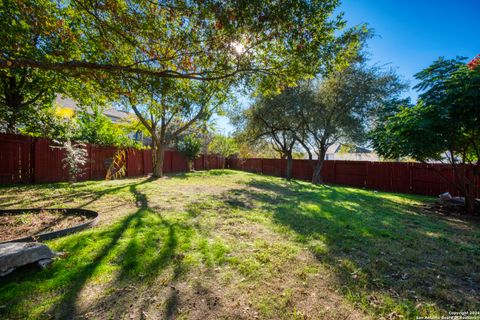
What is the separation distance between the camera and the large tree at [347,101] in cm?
1116

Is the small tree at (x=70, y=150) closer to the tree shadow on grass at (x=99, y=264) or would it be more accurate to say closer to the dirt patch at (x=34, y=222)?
the dirt patch at (x=34, y=222)

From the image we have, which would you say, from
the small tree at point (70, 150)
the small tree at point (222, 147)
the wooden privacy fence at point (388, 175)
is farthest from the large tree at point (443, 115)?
the small tree at point (222, 147)

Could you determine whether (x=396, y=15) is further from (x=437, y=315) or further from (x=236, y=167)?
(x=236, y=167)

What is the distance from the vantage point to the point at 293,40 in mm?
4656

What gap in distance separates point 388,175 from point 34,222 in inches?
569

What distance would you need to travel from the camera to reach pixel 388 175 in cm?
1231

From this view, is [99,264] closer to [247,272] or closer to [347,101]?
[247,272]

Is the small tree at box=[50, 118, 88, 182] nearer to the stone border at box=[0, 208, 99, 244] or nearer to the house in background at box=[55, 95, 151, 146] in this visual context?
the stone border at box=[0, 208, 99, 244]

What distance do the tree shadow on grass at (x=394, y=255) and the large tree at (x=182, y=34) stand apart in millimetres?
3491

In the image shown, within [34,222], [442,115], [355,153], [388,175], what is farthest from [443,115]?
[355,153]

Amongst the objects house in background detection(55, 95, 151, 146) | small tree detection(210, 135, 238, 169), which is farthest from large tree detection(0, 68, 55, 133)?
small tree detection(210, 135, 238, 169)

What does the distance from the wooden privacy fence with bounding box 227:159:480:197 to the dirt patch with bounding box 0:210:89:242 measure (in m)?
10.5

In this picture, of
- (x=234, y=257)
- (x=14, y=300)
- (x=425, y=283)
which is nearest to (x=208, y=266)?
(x=234, y=257)

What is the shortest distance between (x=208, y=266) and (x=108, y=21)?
550cm
